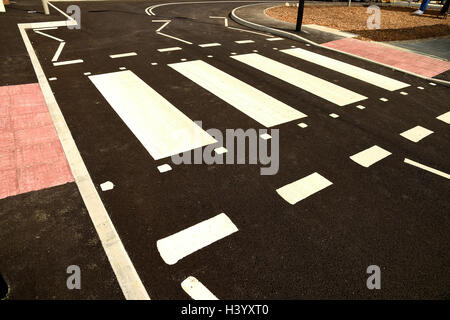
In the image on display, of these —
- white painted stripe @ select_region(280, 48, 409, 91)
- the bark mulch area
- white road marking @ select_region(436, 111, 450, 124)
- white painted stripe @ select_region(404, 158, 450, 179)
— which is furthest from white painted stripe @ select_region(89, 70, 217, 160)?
the bark mulch area

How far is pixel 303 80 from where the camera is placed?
29.9ft

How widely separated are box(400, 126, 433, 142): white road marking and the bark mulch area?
9.70 m

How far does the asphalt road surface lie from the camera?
3.54 m

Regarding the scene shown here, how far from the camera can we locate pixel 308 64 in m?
10.6

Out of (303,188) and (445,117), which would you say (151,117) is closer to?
(303,188)

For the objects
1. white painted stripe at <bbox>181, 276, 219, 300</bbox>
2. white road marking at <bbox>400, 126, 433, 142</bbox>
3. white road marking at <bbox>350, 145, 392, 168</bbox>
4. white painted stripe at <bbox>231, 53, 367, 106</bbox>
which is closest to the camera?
white painted stripe at <bbox>181, 276, 219, 300</bbox>

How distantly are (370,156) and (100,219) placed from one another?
5037 millimetres

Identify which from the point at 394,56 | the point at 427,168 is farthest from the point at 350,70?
the point at 427,168

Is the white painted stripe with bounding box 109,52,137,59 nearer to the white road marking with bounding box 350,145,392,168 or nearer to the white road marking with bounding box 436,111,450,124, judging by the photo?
the white road marking with bounding box 350,145,392,168

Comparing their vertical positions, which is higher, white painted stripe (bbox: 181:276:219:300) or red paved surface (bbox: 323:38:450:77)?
red paved surface (bbox: 323:38:450:77)

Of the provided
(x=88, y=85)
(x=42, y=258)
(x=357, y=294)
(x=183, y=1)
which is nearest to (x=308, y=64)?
(x=88, y=85)

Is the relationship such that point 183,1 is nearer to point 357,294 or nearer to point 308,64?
point 308,64

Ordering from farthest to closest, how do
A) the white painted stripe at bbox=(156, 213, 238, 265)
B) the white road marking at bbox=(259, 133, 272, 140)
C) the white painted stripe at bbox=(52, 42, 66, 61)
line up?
1. the white painted stripe at bbox=(52, 42, 66, 61)
2. the white road marking at bbox=(259, 133, 272, 140)
3. the white painted stripe at bbox=(156, 213, 238, 265)

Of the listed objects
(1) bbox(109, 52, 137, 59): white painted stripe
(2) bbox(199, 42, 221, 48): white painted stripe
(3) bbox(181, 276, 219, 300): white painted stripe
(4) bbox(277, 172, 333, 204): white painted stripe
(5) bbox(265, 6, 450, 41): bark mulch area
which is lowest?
(3) bbox(181, 276, 219, 300): white painted stripe
